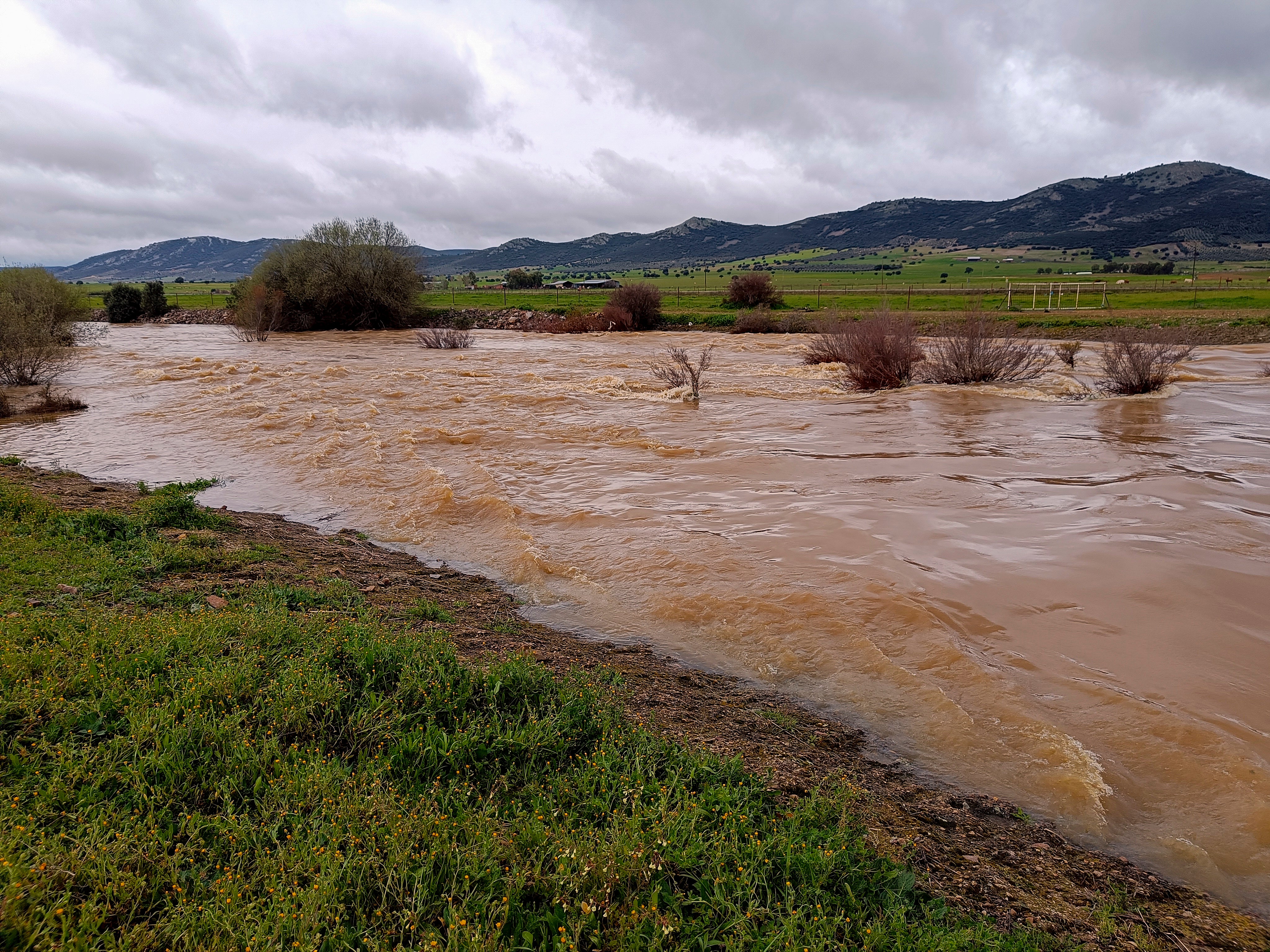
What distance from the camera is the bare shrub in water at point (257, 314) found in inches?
1869

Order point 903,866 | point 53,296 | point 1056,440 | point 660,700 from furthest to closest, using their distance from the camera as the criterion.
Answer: point 53,296, point 1056,440, point 660,700, point 903,866

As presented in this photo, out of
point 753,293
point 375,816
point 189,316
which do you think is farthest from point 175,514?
point 189,316

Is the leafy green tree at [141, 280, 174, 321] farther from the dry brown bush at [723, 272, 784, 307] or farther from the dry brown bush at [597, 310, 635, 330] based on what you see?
the dry brown bush at [723, 272, 784, 307]

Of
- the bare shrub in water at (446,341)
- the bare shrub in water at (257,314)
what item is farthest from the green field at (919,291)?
the bare shrub in water at (446,341)

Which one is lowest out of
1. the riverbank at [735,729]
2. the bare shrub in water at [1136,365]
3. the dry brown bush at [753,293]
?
the riverbank at [735,729]

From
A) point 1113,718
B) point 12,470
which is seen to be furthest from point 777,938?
point 12,470

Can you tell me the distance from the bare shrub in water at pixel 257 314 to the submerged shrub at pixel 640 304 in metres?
23.2

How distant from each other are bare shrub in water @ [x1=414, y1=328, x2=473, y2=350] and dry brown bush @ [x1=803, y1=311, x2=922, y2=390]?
25.0 metres

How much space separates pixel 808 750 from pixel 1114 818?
194 centimetres

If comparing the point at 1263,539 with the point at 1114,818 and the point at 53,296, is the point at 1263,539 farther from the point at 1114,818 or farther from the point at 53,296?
the point at 53,296

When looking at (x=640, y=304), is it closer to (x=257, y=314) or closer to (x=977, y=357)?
(x=257, y=314)

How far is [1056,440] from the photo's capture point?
52.5 feet

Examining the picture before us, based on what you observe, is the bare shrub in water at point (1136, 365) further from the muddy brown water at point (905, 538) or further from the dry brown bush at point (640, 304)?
the dry brown bush at point (640, 304)

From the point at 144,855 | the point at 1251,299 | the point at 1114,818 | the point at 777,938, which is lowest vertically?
the point at 1114,818
